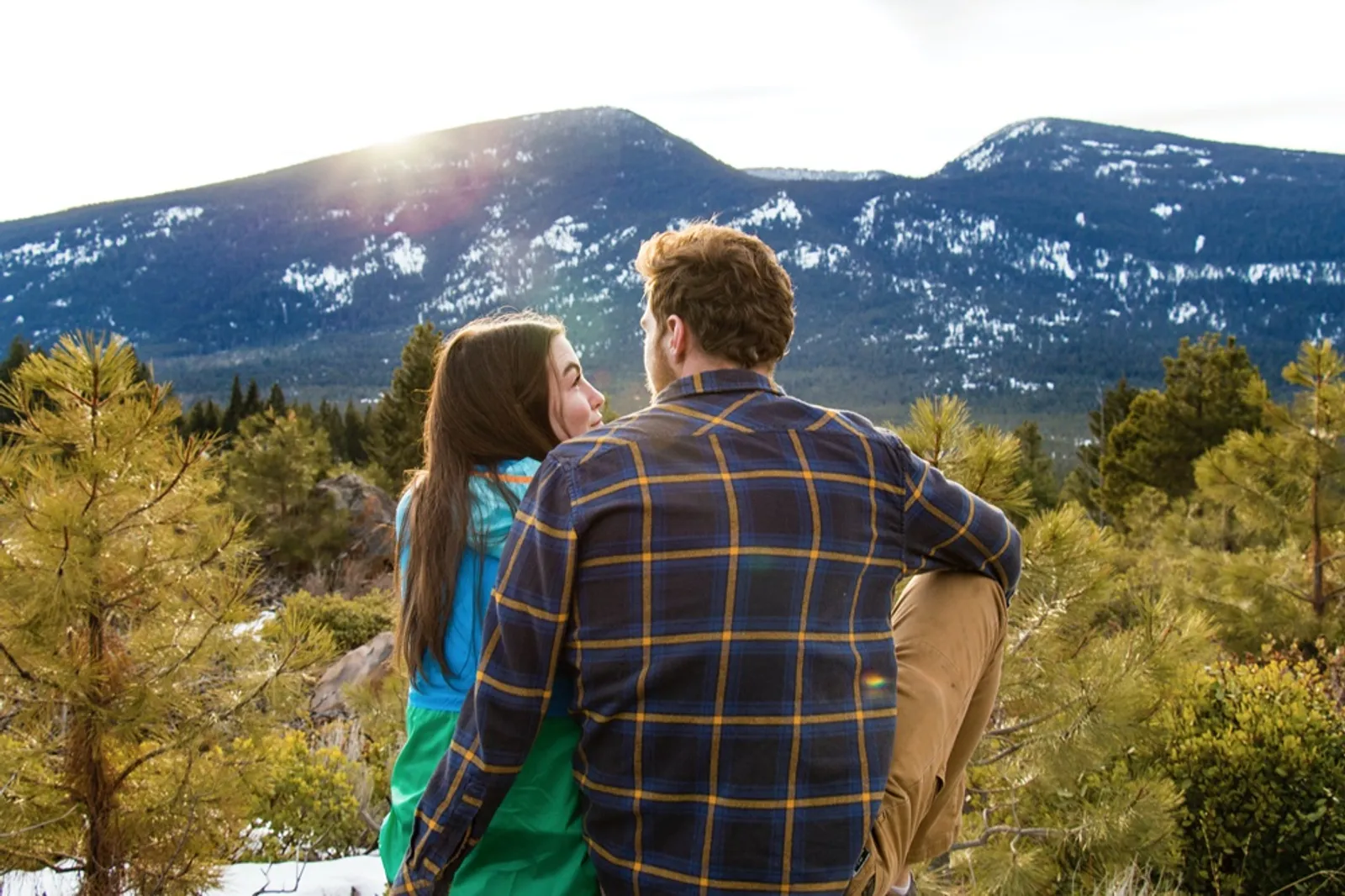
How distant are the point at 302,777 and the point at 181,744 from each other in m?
1.73

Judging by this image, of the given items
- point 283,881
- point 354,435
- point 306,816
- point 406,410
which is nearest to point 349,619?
point 306,816

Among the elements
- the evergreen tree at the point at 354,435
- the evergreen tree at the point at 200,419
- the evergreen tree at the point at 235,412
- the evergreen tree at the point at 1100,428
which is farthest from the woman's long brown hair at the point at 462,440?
the evergreen tree at the point at 354,435

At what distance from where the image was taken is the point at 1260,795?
3926 mm

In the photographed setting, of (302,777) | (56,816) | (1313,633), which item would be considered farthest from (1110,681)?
(1313,633)

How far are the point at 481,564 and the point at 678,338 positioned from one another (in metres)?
0.61

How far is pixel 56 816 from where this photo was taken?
3172 mm

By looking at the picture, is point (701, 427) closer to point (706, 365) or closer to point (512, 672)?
point (706, 365)

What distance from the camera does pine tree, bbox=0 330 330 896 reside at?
120 inches

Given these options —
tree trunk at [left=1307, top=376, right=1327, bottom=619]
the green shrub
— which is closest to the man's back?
tree trunk at [left=1307, top=376, right=1327, bottom=619]

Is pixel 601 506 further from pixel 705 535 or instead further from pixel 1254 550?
pixel 1254 550

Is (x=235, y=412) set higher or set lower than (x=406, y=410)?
lower

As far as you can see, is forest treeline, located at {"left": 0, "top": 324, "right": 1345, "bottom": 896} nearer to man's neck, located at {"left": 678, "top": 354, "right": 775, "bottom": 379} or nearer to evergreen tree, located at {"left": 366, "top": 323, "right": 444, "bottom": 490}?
man's neck, located at {"left": 678, "top": 354, "right": 775, "bottom": 379}

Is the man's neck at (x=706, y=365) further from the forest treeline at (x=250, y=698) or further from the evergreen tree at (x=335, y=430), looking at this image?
the evergreen tree at (x=335, y=430)

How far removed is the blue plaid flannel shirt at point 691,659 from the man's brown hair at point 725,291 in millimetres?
166
